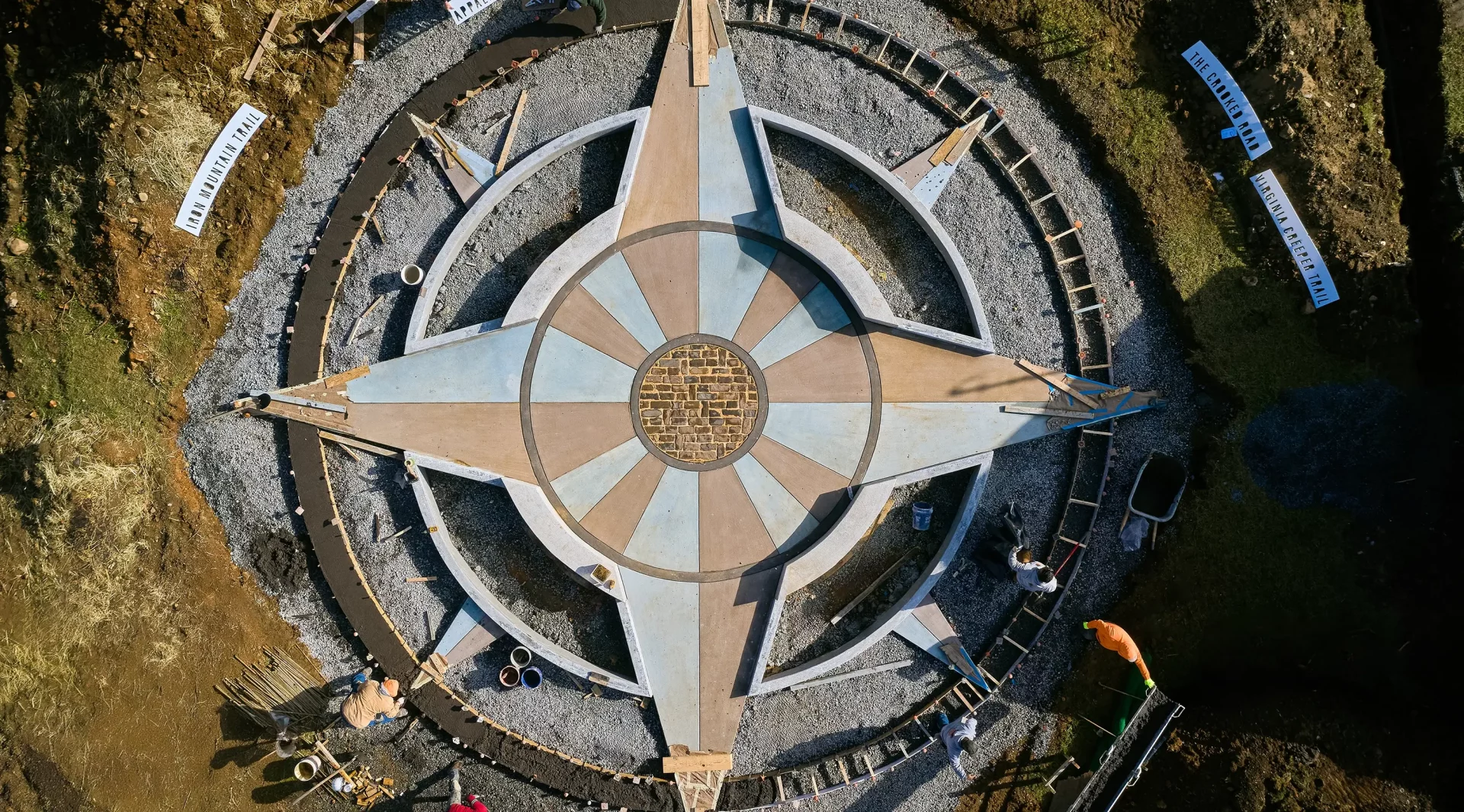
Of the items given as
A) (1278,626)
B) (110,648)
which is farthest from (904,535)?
(110,648)

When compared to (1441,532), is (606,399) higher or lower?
higher

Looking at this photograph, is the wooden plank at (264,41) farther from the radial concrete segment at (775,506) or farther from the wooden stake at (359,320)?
the radial concrete segment at (775,506)

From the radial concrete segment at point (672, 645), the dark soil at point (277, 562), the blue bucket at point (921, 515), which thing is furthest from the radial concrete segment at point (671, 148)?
the dark soil at point (277, 562)

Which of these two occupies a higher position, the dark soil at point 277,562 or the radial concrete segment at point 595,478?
the radial concrete segment at point 595,478

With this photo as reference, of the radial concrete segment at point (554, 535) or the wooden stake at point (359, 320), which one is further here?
the wooden stake at point (359, 320)

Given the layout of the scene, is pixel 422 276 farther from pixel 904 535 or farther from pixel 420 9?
pixel 904 535

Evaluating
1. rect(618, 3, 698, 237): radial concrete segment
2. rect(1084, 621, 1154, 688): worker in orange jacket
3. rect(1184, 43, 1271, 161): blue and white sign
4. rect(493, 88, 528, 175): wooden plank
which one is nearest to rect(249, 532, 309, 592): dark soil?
rect(493, 88, 528, 175): wooden plank

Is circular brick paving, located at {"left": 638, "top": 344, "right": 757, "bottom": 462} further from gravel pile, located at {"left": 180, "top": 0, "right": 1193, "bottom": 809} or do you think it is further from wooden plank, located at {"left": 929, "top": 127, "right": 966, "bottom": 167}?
wooden plank, located at {"left": 929, "top": 127, "right": 966, "bottom": 167}
